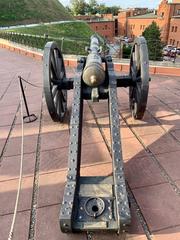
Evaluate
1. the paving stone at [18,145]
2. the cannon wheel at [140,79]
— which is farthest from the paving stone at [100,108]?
the paving stone at [18,145]

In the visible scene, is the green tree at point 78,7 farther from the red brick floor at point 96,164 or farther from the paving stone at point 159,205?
the paving stone at point 159,205

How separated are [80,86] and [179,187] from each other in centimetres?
184

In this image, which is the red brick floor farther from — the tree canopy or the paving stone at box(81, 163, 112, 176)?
the tree canopy

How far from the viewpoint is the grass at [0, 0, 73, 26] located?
45281 millimetres

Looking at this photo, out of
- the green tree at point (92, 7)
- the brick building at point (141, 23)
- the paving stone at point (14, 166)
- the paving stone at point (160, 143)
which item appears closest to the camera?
the paving stone at point (14, 166)

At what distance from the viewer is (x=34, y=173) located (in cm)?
353

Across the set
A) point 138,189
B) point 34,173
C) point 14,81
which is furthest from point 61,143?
point 14,81

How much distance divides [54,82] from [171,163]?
7.33 feet

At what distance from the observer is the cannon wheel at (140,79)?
13.5ft

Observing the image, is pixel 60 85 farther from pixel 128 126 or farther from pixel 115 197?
pixel 115 197

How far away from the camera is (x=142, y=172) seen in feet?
11.2

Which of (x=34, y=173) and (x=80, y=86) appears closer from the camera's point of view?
(x=34, y=173)

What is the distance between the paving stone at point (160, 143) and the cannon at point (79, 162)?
1.65 feet

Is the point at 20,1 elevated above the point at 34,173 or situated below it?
above
